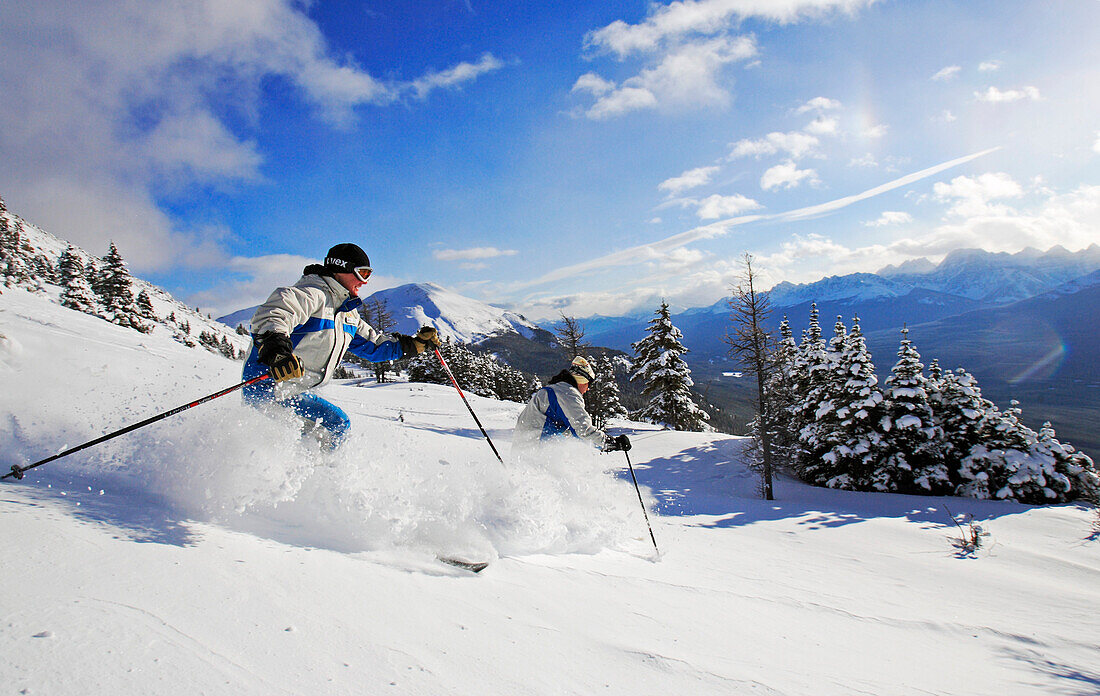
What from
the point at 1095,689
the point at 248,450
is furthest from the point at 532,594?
the point at 1095,689

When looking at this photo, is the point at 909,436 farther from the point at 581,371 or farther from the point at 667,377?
the point at 581,371

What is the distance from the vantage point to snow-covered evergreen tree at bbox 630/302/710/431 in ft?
105

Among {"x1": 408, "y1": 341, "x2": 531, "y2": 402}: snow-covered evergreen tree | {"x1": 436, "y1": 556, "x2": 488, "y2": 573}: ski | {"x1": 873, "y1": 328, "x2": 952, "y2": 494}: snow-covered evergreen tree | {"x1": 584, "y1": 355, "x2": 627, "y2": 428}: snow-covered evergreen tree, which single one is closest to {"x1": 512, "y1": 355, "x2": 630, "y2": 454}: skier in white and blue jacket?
{"x1": 436, "y1": 556, "x2": 488, "y2": 573}: ski

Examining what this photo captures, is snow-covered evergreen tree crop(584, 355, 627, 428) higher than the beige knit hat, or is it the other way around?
the beige knit hat

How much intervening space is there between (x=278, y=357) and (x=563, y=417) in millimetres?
3872

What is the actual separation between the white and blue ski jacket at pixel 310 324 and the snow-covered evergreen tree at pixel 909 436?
21926mm

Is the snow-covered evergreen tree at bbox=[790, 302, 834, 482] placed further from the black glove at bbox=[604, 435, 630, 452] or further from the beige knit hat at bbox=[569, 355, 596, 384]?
the beige knit hat at bbox=[569, 355, 596, 384]

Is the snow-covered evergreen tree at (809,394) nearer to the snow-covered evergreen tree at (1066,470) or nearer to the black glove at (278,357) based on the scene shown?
the snow-covered evergreen tree at (1066,470)

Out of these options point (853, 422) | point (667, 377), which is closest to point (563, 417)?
point (853, 422)

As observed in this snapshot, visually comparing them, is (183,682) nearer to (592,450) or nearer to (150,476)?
(150,476)

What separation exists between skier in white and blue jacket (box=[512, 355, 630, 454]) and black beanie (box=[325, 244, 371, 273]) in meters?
2.94

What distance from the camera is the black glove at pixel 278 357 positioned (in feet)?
11.6

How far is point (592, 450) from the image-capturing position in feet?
23.0

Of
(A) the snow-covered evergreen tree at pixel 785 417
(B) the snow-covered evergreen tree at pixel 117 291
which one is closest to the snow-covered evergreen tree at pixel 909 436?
(A) the snow-covered evergreen tree at pixel 785 417
